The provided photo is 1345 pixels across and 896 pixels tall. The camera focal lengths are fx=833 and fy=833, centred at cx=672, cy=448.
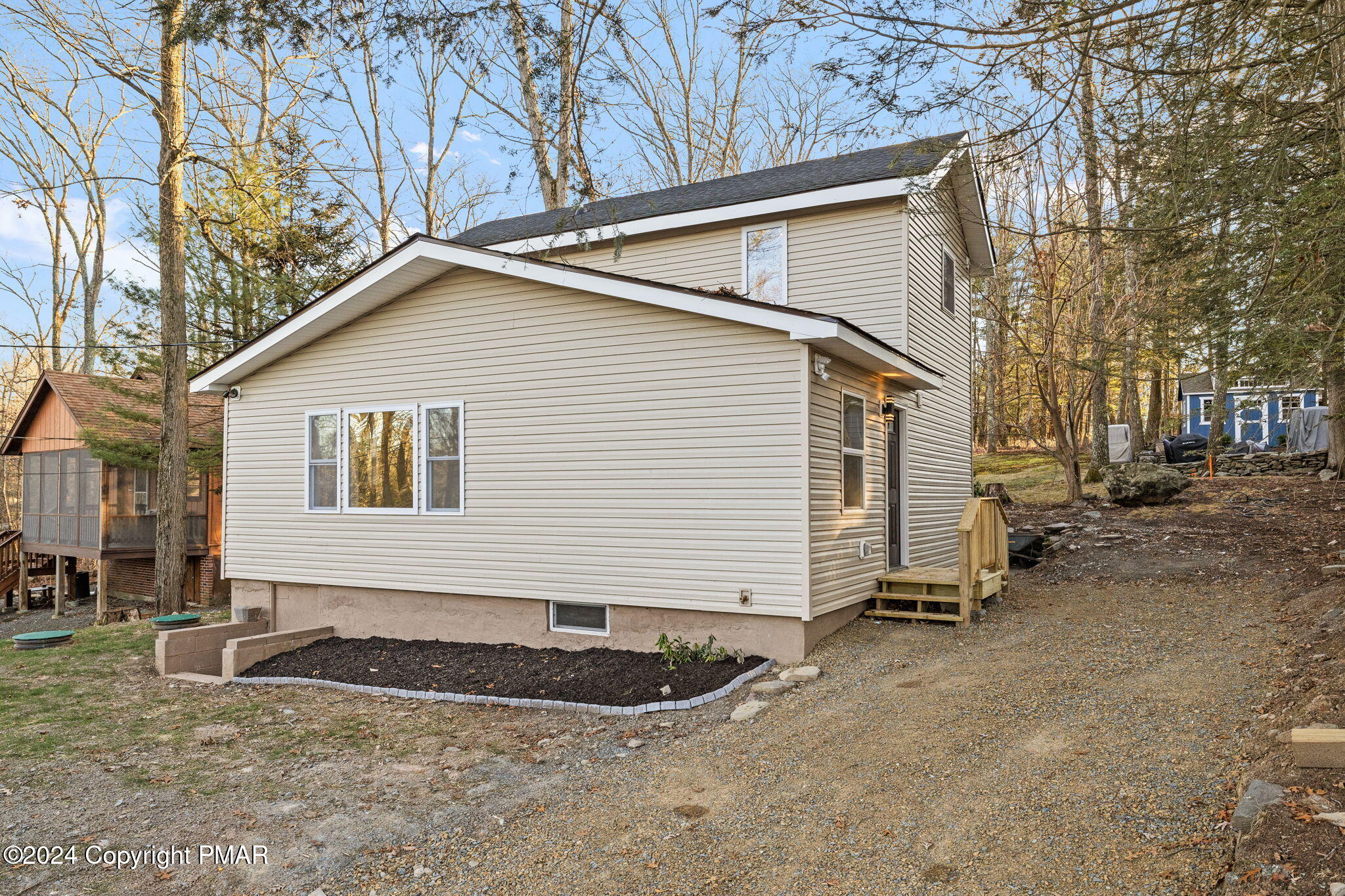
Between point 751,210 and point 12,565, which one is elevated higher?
point 751,210

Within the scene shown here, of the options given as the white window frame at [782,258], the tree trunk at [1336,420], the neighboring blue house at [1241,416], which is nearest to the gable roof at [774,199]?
the white window frame at [782,258]

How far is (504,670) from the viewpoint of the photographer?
820 cm

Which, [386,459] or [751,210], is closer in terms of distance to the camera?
[386,459]

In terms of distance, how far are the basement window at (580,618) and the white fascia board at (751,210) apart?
3808 mm

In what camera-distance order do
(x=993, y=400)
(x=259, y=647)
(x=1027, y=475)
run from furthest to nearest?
(x=993, y=400), (x=1027, y=475), (x=259, y=647)

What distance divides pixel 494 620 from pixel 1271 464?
1858 centimetres

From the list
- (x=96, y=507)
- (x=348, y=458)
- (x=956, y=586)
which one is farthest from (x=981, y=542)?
(x=96, y=507)

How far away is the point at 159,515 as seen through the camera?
1359cm

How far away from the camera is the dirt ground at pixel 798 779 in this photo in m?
3.83

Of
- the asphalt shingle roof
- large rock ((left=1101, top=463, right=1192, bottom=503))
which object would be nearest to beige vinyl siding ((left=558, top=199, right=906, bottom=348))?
the asphalt shingle roof

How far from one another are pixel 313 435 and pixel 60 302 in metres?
24.3

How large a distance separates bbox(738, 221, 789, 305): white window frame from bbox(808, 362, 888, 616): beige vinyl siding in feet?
5.89

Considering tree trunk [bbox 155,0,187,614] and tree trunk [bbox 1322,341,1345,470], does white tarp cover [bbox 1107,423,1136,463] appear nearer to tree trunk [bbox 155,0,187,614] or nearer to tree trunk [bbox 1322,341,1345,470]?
tree trunk [bbox 1322,341,1345,470]

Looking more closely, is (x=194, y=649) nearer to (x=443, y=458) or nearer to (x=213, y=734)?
(x=213, y=734)
